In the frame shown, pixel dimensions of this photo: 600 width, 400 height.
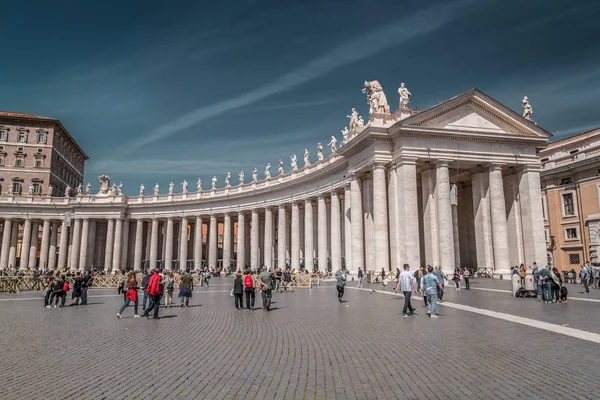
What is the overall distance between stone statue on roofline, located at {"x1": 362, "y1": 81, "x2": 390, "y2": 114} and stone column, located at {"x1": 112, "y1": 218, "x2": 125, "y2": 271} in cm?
5129

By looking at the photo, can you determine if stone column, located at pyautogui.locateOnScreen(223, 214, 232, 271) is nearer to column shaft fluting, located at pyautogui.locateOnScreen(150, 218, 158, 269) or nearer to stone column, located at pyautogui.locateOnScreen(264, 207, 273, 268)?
stone column, located at pyautogui.locateOnScreen(264, 207, 273, 268)

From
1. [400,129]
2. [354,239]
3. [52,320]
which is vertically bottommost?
[52,320]

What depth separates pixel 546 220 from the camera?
4872 centimetres

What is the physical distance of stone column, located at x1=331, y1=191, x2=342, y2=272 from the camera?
1837 inches

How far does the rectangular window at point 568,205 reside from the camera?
45250 mm

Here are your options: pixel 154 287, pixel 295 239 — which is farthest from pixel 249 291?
pixel 295 239

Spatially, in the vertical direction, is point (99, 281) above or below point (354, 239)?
below

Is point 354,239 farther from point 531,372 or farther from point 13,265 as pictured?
point 13,265

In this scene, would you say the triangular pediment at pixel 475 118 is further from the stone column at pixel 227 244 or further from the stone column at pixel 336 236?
the stone column at pixel 227 244

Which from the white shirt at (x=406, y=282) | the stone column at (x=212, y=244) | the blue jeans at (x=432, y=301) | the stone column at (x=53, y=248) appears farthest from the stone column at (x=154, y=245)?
the blue jeans at (x=432, y=301)

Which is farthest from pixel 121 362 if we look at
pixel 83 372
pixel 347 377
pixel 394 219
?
pixel 394 219

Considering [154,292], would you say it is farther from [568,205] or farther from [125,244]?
[125,244]

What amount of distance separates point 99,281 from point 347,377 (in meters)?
38.6

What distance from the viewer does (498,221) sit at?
38.6m
